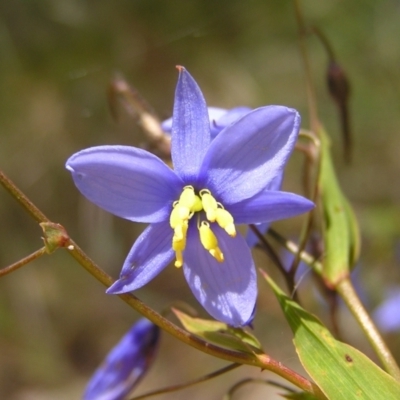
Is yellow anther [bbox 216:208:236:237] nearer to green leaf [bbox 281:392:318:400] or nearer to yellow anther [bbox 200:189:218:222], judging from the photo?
yellow anther [bbox 200:189:218:222]

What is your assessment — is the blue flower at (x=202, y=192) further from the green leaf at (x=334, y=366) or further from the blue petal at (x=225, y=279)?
the green leaf at (x=334, y=366)

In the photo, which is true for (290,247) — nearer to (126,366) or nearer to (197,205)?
(197,205)

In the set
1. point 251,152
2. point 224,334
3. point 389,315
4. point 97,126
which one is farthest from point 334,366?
point 97,126

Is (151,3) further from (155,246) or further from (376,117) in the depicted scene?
(155,246)

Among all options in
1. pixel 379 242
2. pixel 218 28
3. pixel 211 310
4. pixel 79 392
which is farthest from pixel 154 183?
pixel 218 28

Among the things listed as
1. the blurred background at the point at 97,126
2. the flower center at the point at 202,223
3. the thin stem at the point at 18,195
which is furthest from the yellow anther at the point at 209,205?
the blurred background at the point at 97,126
